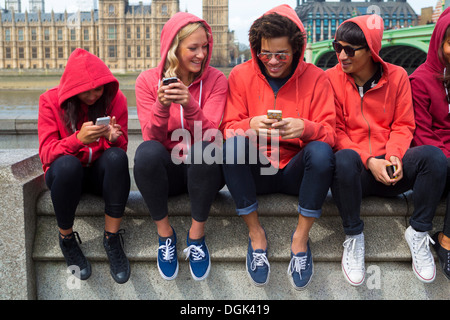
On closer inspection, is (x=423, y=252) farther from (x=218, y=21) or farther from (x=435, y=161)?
(x=218, y=21)

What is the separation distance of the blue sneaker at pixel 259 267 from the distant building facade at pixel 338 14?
90.5 meters

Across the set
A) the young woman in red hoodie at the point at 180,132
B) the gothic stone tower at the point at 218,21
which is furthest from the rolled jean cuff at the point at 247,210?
the gothic stone tower at the point at 218,21

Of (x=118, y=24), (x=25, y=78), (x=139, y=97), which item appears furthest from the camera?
(x=118, y=24)

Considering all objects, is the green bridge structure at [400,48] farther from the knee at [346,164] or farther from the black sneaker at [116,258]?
the black sneaker at [116,258]

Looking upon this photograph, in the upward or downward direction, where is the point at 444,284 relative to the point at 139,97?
downward

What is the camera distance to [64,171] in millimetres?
1850

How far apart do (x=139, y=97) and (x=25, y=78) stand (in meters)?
50.8

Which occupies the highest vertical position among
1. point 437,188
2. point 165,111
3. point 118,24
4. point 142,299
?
point 118,24

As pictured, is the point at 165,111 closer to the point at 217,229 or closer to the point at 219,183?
the point at 219,183

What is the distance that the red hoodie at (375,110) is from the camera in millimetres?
2137

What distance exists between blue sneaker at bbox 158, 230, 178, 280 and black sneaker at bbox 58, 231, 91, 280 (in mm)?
328

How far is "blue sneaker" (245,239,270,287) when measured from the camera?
191 centimetres

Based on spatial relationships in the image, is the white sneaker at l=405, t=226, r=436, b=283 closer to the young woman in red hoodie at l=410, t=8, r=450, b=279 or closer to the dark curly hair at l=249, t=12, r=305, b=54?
the young woman in red hoodie at l=410, t=8, r=450, b=279

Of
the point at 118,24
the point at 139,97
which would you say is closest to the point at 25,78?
the point at 118,24
